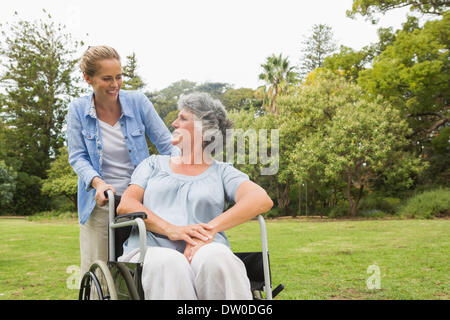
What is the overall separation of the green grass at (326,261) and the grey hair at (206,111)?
2.83m

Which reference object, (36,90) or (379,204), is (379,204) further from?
(36,90)

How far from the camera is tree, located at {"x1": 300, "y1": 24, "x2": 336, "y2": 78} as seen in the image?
79.4ft

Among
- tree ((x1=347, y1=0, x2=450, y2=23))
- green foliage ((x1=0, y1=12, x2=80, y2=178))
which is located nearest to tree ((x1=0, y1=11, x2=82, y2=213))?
green foliage ((x1=0, y1=12, x2=80, y2=178))

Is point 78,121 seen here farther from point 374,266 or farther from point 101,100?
point 374,266

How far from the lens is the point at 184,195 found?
71.0 inches

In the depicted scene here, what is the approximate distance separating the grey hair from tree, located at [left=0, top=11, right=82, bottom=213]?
20.0m

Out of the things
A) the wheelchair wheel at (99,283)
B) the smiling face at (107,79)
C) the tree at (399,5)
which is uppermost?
the tree at (399,5)

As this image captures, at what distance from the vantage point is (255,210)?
69.1 inches

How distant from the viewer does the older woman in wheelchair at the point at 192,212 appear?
1535mm

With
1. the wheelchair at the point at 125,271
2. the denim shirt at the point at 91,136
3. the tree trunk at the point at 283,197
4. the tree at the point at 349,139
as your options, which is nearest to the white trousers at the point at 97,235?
the denim shirt at the point at 91,136

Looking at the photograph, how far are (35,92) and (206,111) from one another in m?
21.0

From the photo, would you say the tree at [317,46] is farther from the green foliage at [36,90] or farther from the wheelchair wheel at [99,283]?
the wheelchair wheel at [99,283]

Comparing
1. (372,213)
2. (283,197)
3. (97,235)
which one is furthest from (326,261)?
(283,197)

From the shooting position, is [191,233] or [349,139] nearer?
[191,233]
